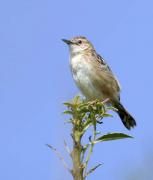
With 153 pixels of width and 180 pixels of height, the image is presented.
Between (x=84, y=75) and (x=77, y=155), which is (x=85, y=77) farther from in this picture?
(x=77, y=155)

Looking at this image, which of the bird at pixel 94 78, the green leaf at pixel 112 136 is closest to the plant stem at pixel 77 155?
the green leaf at pixel 112 136

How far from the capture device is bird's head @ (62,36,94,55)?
22.8 feet

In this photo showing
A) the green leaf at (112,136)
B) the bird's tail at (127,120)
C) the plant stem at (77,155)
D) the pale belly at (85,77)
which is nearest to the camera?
the plant stem at (77,155)

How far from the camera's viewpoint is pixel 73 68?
20.9 feet

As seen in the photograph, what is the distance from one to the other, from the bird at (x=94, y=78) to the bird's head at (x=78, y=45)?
0.05m

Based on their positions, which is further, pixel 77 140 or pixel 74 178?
pixel 77 140

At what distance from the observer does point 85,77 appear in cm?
626

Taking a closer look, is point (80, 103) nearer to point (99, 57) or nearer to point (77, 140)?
point (77, 140)

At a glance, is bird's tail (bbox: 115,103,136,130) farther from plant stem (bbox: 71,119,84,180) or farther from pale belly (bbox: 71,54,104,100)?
plant stem (bbox: 71,119,84,180)

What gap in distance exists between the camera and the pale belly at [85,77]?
20.0ft

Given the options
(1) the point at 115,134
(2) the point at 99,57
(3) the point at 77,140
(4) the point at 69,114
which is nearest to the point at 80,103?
(4) the point at 69,114

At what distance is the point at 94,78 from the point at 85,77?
0.48 feet

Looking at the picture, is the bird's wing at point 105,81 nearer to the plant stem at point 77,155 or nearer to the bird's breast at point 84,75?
the bird's breast at point 84,75

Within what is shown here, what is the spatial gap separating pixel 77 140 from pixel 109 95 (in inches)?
188
